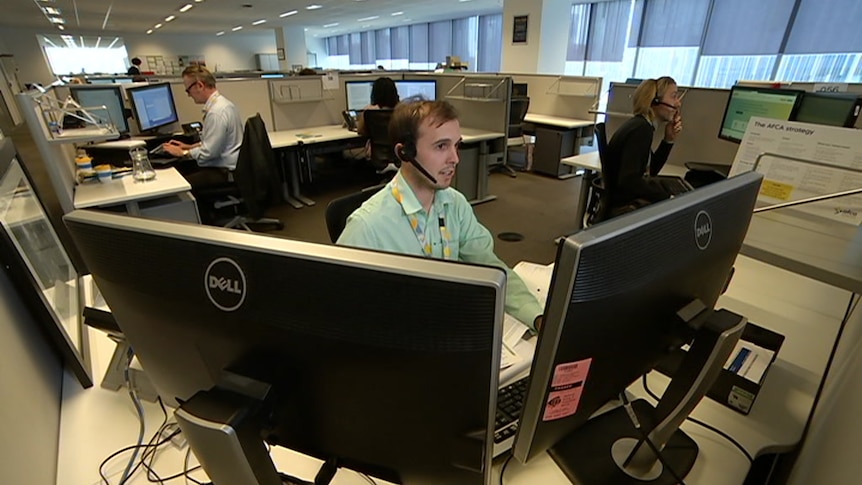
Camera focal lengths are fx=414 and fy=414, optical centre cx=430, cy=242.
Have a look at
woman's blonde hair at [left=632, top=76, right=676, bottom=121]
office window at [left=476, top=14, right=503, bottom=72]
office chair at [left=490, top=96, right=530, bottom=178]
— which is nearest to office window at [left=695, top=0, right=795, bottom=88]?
office chair at [left=490, top=96, right=530, bottom=178]

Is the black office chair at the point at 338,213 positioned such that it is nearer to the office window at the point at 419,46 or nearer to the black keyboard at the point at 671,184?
the black keyboard at the point at 671,184

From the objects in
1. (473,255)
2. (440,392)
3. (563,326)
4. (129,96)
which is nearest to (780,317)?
(473,255)

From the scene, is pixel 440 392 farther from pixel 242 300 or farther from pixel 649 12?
pixel 649 12

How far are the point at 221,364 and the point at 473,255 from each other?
2.95ft

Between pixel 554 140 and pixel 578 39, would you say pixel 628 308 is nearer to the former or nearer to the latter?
pixel 554 140

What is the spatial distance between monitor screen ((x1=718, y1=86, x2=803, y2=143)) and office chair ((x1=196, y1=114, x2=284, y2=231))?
10.0 ft

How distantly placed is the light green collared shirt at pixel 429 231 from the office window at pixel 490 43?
9625 millimetres

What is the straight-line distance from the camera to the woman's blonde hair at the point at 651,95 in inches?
101

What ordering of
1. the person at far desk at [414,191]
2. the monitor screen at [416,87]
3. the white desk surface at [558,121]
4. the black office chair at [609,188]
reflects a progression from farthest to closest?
the white desk surface at [558,121], the monitor screen at [416,87], the black office chair at [609,188], the person at far desk at [414,191]

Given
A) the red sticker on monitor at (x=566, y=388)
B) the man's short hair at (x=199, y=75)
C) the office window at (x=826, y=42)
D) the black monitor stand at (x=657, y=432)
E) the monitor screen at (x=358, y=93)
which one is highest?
the office window at (x=826, y=42)

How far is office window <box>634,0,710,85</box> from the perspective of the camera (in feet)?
20.7

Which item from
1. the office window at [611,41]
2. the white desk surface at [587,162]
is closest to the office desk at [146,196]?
the white desk surface at [587,162]

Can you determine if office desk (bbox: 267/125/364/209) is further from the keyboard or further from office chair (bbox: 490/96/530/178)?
the keyboard

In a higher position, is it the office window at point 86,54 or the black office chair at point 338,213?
the office window at point 86,54
